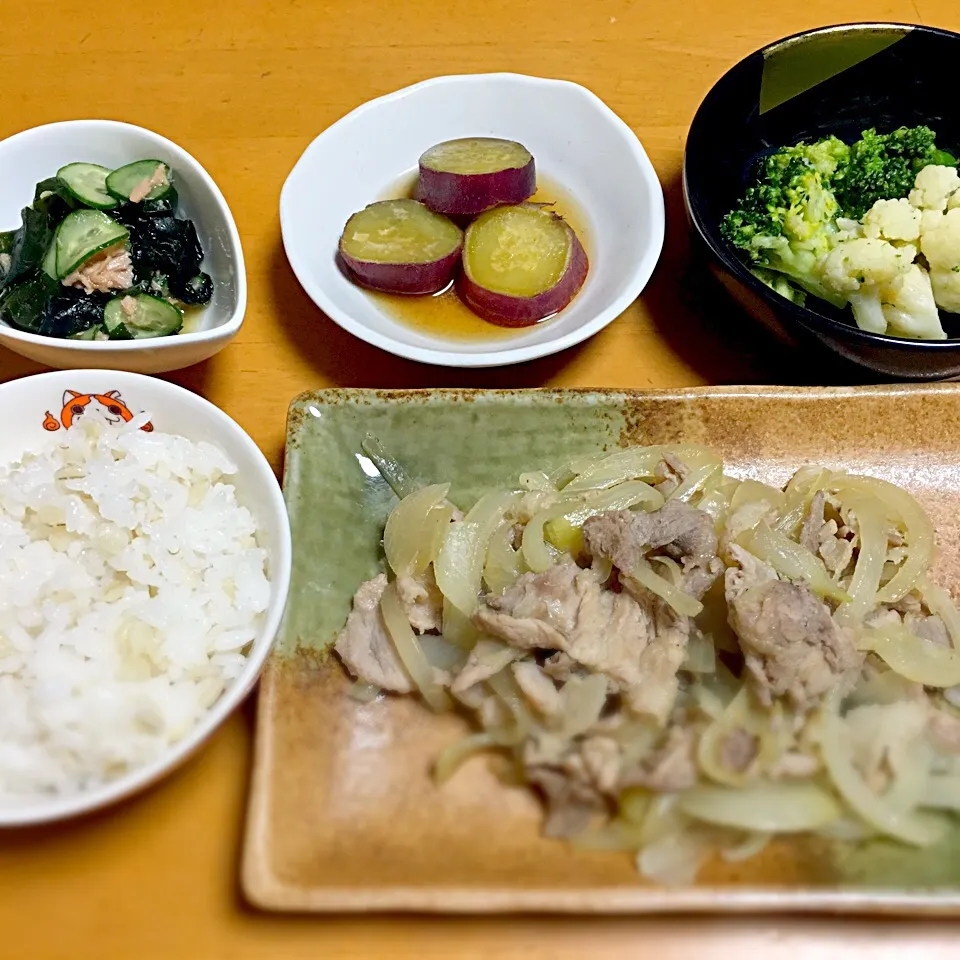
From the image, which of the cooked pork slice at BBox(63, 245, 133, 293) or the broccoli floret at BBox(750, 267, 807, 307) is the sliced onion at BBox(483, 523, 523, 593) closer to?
the broccoli floret at BBox(750, 267, 807, 307)

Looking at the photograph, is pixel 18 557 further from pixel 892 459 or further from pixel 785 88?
pixel 785 88

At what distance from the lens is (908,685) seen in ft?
6.36

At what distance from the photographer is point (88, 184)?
252cm

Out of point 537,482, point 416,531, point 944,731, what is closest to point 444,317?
point 537,482

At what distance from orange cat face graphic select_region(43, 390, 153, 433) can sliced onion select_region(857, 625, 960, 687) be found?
1935mm

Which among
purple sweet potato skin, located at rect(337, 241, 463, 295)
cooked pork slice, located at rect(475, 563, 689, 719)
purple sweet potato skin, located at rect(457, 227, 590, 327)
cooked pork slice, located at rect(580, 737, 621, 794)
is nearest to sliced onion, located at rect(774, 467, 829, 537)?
cooked pork slice, located at rect(475, 563, 689, 719)

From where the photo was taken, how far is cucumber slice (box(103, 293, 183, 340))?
7.77 feet

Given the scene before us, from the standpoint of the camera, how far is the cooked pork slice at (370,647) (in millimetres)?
2020

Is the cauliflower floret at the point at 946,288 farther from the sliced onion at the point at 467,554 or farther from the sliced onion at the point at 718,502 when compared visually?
the sliced onion at the point at 467,554

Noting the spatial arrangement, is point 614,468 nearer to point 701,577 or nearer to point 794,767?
point 701,577

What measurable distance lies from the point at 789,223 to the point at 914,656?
4.26 ft

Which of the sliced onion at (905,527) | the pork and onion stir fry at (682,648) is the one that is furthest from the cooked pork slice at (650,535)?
the sliced onion at (905,527)

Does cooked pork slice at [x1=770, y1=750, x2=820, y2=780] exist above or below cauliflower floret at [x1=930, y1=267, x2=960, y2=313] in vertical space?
below

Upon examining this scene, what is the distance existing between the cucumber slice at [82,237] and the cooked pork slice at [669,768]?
1.99m
